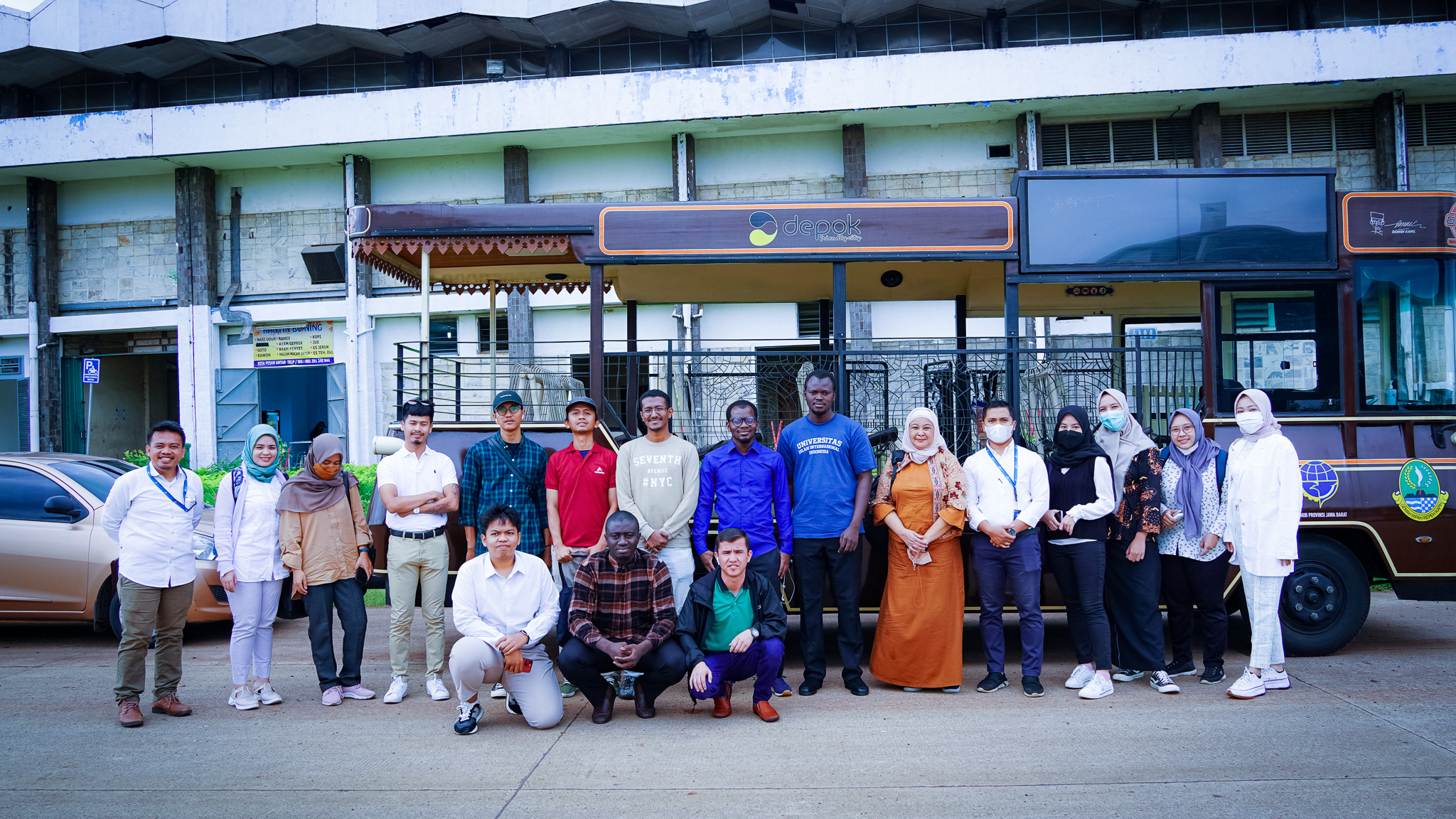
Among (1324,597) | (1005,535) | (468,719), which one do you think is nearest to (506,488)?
(468,719)

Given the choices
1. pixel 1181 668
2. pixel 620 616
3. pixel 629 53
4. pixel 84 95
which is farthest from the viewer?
pixel 84 95

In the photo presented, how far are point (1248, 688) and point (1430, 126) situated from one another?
53.0 ft

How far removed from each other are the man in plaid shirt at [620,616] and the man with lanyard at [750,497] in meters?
0.48

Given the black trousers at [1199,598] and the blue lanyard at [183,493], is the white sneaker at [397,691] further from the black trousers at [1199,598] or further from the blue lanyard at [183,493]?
the black trousers at [1199,598]

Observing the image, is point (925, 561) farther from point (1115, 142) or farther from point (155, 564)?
point (1115, 142)

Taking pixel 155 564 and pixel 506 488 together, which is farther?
pixel 506 488

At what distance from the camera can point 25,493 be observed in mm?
7617

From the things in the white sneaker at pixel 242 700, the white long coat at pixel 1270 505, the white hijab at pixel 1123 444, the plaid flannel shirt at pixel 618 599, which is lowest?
the white sneaker at pixel 242 700

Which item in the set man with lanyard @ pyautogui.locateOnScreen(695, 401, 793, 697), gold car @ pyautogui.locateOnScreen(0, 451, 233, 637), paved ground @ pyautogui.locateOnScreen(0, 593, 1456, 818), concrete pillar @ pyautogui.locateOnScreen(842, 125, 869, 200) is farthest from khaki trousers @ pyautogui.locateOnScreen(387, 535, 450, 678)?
concrete pillar @ pyautogui.locateOnScreen(842, 125, 869, 200)

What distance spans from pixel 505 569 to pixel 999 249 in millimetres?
4017

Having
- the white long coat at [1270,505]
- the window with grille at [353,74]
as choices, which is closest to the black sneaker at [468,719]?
the white long coat at [1270,505]

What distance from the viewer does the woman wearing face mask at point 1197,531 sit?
5691 millimetres

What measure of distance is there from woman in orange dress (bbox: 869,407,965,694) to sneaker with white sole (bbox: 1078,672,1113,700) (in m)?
0.74

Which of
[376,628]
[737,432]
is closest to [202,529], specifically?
[376,628]
